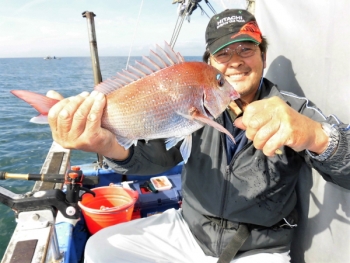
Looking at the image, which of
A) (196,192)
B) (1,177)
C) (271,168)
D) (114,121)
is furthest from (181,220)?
(1,177)

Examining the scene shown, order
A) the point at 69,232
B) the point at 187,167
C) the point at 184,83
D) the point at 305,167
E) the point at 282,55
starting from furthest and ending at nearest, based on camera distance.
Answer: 1. the point at 69,232
2. the point at 282,55
3. the point at 187,167
4. the point at 305,167
5. the point at 184,83

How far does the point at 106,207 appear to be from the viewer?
3.80 meters

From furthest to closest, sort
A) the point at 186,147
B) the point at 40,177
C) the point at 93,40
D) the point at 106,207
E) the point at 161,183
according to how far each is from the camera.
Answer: the point at 93,40, the point at 161,183, the point at 106,207, the point at 40,177, the point at 186,147

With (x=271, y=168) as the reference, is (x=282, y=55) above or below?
above

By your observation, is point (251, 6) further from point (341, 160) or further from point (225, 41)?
point (341, 160)

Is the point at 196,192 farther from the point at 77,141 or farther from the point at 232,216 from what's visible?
the point at 77,141

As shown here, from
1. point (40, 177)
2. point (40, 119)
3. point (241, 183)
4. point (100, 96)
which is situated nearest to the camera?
point (40, 119)

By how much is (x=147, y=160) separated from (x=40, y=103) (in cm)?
102

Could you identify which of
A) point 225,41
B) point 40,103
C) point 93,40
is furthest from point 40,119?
point 93,40

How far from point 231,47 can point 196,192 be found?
1.37 metres

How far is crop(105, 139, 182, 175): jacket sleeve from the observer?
7.11ft

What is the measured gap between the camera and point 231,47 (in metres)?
2.52

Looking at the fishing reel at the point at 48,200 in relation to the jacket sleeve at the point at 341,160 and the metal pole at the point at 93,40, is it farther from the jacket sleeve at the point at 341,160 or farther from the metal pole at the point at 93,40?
the metal pole at the point at 93,40

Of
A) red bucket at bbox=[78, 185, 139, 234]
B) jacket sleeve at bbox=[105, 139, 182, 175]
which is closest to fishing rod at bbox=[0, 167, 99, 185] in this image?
red bucket at bbox=[78, 185, 139, 234]
